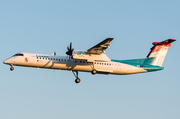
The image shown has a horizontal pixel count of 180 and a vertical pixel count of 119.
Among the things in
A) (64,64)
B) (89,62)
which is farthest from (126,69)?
(64,64)

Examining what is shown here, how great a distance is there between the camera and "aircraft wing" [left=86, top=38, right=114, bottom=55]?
29.1 meters

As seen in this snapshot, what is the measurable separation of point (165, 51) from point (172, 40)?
246cm

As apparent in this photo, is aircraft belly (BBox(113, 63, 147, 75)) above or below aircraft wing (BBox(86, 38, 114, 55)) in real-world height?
below

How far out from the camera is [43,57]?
31.1 metres

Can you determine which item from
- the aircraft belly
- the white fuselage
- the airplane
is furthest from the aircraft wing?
the aircraft belly

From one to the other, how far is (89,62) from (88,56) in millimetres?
720

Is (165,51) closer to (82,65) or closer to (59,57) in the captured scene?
(82,65)

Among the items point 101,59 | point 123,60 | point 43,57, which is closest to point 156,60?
point 123,60

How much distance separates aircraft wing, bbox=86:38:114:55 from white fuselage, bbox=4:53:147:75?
1651mm

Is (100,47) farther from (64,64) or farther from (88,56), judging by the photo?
(64,64)

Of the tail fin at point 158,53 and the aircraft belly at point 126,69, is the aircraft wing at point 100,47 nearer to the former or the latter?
the aircraft belly at point 126,69

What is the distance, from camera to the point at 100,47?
3025cm

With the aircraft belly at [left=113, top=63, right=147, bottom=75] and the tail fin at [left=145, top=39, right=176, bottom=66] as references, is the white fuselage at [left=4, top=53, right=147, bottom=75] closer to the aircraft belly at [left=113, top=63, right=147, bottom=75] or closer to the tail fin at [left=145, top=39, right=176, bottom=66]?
the aircraft belly at [left=113, top=63, right=147, bottom=75]

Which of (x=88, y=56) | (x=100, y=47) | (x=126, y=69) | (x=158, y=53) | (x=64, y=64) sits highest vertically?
(x=100, y=47)
